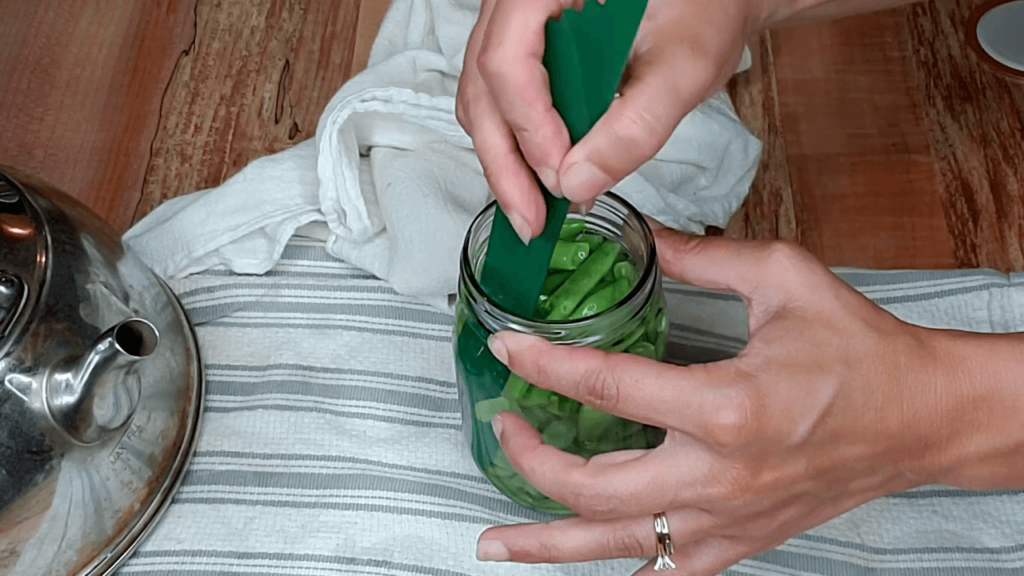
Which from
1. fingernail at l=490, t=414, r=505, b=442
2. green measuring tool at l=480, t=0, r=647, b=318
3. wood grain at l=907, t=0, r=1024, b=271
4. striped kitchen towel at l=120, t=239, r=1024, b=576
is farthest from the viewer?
wood grain at l=907, t=0, r=1024, b=271

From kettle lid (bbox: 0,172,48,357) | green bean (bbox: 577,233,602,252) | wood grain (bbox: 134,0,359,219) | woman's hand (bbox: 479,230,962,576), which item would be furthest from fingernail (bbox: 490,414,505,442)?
wood grain (bbox: 134,0,359,219)

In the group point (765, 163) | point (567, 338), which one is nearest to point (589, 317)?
point (567, 338)

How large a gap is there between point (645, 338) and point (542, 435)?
7cm

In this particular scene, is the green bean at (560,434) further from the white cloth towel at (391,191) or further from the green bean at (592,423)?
the white cloth towel at (391,191)

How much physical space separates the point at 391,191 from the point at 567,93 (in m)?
0.27

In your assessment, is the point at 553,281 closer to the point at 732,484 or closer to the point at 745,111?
the point at 732,484

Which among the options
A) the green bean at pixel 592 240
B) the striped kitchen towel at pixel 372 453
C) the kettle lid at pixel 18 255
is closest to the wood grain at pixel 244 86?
the striped kitchen towel at pixel 372 453

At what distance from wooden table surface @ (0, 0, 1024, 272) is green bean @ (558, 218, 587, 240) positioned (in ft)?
0.71

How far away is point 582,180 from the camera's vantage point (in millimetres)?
461

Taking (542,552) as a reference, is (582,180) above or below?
above

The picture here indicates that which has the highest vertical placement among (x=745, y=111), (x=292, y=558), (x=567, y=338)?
(x=745, y=111)

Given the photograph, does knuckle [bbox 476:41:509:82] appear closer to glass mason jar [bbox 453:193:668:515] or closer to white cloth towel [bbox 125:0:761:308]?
glass mason jar [bbox 453:193:668:515]

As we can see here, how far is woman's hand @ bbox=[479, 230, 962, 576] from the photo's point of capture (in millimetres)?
443

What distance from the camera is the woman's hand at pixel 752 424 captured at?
0.44 m
